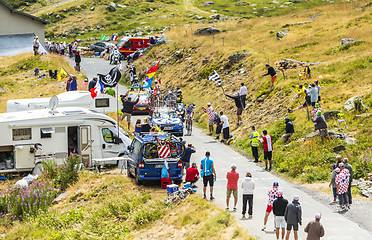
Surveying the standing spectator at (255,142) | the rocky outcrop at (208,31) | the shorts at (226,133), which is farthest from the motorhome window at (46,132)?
the rocky outcrop at (208,31)

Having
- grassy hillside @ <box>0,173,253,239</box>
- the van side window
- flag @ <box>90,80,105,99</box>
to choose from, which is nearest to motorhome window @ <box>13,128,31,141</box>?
the van side window

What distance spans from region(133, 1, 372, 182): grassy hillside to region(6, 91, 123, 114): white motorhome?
7719mm

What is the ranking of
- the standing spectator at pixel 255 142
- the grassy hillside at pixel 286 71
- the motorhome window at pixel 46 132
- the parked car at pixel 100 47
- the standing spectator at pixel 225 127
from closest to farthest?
1. the motorhome window at pixel 46 132
2. the grassy hillside at pixel 286 71
3. the standing spectator at pixel 255 142
4. the standing spectator at pixel 225 127
5. the parked car at pixel 100 47

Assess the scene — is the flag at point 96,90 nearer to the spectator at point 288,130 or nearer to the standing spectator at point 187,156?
the standing spectator at point 187,156

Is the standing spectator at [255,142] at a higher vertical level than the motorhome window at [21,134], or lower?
lower

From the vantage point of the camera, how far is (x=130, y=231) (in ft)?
61.2

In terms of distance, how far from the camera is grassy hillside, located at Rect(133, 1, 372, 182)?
24656 mm

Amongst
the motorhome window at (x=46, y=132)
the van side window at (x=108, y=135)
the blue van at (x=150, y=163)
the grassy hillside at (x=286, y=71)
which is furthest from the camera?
the van side window at (x=108, y=135)

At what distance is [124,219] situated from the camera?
19.6m

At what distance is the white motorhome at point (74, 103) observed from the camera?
2756 cm

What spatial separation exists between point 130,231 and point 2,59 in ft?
123

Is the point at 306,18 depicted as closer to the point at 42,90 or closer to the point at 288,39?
the point at 288,39

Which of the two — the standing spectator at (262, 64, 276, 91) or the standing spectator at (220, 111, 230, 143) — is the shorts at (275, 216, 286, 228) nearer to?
the standing spectator at (220, 111, 230, 143)

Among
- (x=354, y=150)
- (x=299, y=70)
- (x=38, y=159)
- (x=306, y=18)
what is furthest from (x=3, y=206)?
(x=306, y=18)
